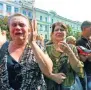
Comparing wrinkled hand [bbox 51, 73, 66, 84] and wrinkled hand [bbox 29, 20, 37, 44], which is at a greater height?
wrinkled hand [bbox 29, 20, 37, 44]

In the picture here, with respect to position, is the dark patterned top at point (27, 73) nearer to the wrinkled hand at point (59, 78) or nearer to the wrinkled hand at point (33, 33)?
the wrinkled hand at point (33, 33)

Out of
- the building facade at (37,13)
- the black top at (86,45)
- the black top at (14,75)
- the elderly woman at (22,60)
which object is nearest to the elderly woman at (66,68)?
the black top at (86,45)

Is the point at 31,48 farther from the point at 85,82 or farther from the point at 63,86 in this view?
the point at 85,82

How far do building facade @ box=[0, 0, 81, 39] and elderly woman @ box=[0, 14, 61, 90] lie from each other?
131 feet

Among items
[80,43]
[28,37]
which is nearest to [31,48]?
[28,37]

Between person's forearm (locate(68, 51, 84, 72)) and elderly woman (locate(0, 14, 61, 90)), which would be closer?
elderly woman (locate(0, 14, 61, 90))

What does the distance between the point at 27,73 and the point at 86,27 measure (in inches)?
71.3

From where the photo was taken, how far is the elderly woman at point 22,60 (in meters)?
2.74

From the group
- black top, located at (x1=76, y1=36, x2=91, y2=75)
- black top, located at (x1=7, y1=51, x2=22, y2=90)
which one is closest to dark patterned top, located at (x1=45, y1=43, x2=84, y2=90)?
black top, located at (x1=76, y1=36, x2=91, y2=75)

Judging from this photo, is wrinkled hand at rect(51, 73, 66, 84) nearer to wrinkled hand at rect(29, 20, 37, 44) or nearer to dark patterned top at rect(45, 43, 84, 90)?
dark patterned top at rect(45, 43, 84, 90)

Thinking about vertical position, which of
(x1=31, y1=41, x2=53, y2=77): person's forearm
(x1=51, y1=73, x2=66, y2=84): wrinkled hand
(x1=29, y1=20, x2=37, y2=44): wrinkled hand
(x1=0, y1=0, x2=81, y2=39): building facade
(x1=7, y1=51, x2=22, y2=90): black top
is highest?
(x1=0, y1=0, x2=81, y2=39): building facade

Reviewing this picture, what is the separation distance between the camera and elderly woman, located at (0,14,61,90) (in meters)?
2.74

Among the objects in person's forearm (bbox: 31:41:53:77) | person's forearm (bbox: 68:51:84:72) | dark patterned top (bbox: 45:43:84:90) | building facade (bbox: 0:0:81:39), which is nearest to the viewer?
person's forearm (bbox: 31:41:53:77)

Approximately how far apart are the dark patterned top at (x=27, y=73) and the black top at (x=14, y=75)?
28mm
